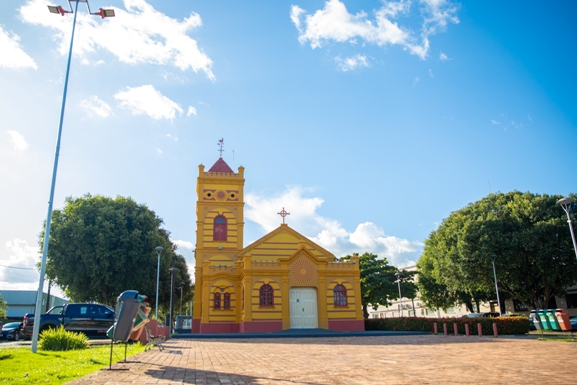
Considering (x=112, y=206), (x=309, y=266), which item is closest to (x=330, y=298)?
(x=309, y=266)

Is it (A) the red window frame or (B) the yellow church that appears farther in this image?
(A) the red window frame

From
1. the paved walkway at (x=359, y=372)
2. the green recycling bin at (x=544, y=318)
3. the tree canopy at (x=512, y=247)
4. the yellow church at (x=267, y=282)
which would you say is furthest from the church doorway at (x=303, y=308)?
the paved walkway at (x=359, y=372)

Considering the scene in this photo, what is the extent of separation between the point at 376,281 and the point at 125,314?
43.2 m

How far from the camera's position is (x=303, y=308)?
33.4m

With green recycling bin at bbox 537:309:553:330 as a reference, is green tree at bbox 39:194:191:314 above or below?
above

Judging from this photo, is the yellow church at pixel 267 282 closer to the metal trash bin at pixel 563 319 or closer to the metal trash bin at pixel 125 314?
the metal trash bin at pixel 563 319

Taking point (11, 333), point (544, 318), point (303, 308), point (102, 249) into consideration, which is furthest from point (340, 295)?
Answer: point (11, 333)

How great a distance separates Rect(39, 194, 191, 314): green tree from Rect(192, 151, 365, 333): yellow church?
4474 mm

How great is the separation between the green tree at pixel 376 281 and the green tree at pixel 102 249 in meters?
24.1

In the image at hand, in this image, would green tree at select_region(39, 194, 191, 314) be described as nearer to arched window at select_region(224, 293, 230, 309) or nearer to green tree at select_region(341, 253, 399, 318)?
arched window at select_region(224, 293, 230, 309)

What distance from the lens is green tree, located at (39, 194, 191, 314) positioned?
34156 millimetres

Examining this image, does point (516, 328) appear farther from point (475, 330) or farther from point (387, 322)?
point (387, 322)

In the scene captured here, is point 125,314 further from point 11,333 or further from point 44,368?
point 11,333

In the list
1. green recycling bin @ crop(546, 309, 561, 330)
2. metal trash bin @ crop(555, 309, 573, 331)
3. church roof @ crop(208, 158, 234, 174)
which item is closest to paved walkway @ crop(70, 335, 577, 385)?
metal trash bin @ crop(555, 309, 573, 331)
